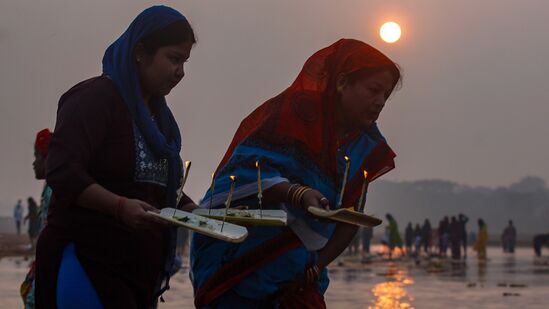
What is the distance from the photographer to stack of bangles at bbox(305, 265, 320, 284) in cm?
371

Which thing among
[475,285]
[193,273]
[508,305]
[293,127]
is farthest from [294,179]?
[475,285]

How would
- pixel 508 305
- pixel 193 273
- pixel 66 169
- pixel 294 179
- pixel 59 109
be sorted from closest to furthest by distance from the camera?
1. pixel 66 169
2. pixel 59 109
3. pixel 294 179
4. pixel 193 273
5. pixel 508 305

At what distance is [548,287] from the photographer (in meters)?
16.2

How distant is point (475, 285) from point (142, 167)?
14201 millimetres

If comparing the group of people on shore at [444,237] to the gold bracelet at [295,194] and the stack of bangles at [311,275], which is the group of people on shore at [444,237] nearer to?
the stack of bangles at [311,275]

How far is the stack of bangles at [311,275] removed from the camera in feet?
12.2

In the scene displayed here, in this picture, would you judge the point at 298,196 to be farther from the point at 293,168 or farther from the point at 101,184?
the point at 101,184

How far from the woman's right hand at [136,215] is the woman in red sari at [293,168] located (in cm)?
88

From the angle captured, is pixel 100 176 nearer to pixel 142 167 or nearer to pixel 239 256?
pixel 142 167

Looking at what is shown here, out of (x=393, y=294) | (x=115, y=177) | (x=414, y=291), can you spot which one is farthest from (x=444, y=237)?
(x=115, y=177)

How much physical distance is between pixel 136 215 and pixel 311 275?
1289 millimetres

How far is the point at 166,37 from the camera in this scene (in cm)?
302

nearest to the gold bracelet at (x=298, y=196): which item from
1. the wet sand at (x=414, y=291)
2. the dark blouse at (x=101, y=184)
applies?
the dark blouse at (x=101, y=184)

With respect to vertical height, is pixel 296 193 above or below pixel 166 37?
below
